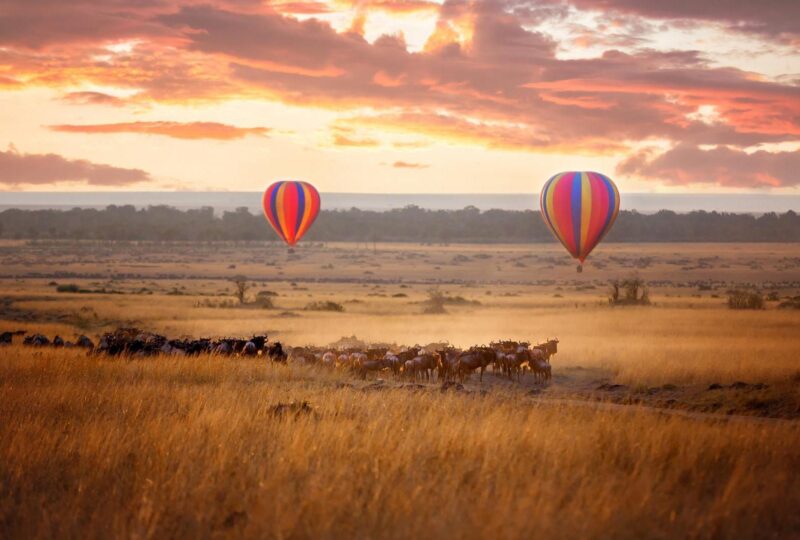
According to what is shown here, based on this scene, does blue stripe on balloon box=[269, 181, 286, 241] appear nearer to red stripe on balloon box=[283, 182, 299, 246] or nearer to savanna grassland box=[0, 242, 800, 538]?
red stripe on balloon box=[283, 182, 299, 246]

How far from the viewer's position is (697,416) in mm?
14672

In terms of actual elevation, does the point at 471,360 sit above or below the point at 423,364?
above

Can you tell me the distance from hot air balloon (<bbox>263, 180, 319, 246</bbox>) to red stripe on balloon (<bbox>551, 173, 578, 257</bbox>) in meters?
24.7

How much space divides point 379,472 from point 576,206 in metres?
34.8

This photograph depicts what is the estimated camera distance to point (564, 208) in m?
43.3

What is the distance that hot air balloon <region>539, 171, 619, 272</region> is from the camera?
141 feet

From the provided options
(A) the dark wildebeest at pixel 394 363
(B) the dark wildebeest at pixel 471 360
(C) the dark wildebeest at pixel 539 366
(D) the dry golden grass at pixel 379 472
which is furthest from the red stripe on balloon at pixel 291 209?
(D) the dry golden grass at pixel 379 472

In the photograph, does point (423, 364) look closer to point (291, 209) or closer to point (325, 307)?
point (325, 307)

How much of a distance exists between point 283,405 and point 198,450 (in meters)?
3.04

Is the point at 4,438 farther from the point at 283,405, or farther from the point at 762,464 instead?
the point at 762,464

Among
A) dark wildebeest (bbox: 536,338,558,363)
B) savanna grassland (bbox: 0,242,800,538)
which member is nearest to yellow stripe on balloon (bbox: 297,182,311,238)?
savanna grassland (bbox: 0,242,800,538)

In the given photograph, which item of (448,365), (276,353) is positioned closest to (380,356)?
(448,365)

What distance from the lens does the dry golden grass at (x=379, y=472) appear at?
8266mm

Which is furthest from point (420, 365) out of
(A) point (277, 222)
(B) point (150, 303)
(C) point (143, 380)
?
(A) point (277, 222)
